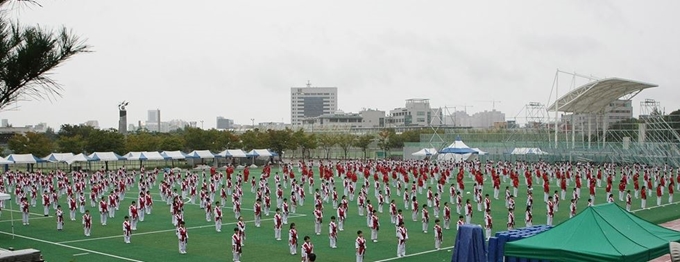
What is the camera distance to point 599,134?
57.9m

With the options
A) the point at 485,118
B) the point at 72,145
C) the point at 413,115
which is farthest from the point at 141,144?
the point at 485,118

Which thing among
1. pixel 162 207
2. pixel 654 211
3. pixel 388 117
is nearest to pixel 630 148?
pixel 654 211

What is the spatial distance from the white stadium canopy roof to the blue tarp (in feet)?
128

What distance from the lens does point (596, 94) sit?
5012 cm

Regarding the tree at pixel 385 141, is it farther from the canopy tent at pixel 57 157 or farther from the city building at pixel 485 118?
the city building at pixel 485 118

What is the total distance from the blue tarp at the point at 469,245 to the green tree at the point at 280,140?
164ft

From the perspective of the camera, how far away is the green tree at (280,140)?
60250 millimetres

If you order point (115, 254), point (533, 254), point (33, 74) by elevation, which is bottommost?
point (115, 254)

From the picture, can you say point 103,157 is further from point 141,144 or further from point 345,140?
point 345,140

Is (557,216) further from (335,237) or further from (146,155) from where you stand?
(146,155)

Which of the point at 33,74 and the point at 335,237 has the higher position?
the point at 33,74

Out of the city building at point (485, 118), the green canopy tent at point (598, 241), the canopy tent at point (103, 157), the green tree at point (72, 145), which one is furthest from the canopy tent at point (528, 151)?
the city building at point (485, 118)

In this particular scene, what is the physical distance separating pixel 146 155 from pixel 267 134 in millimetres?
17283

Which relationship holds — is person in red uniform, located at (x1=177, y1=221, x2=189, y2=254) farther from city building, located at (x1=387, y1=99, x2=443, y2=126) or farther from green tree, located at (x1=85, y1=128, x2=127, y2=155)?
city building, located at (x1=387, y1=99, x2=443, y2=126)
